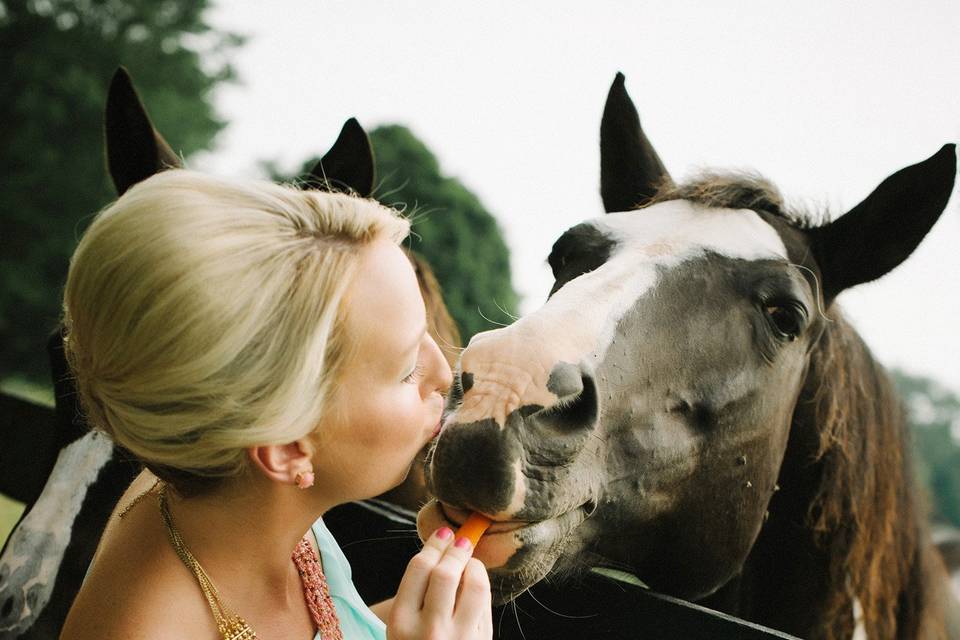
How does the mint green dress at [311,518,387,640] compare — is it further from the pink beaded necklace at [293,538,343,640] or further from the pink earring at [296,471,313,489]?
the pink earring at [296,471,313,489]

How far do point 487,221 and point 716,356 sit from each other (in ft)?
17.2

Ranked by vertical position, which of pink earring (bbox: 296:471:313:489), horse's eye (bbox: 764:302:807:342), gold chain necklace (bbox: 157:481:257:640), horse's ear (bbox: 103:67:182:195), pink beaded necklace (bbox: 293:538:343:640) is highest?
horse's eye (bbox: 764:302:807:342)

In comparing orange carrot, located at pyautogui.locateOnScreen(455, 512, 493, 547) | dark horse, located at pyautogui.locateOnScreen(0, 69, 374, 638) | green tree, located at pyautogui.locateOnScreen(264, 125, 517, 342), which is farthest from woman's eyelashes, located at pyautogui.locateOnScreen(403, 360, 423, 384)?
green tree, located at pyautogui.locateOnScreen(264, 125, 517, 342)

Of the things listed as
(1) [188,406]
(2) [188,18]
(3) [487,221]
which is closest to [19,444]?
(1) [188,406]

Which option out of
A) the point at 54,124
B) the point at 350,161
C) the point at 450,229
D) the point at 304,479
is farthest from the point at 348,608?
the point at 54,124

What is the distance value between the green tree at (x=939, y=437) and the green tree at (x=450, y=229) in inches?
609

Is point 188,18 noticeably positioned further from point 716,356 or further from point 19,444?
point 716,356

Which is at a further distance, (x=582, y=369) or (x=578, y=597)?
(x=578, y=597)

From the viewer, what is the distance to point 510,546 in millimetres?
1427

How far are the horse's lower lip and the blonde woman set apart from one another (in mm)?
126

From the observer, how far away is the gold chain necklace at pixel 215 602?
Answer: 130 cm

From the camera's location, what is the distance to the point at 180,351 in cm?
112

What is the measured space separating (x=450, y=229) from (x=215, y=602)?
5442mm

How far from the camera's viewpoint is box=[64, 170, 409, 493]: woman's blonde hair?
1122mm
